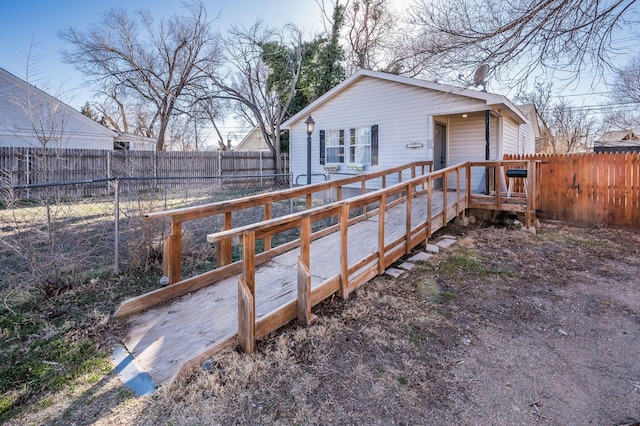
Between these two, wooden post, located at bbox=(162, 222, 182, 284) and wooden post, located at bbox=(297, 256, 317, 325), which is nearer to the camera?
wooden post, located at bbox=(297, 256, 317, 325)

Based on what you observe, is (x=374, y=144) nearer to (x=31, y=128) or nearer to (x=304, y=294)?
(x=304, y=294)

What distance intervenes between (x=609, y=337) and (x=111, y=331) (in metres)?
4.30

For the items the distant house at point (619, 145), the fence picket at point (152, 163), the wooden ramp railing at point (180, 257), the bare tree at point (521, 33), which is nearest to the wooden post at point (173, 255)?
the wooden ramp railing at point (180, 257)

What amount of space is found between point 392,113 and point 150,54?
14921 millimetres

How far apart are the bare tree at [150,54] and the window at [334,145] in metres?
11.0

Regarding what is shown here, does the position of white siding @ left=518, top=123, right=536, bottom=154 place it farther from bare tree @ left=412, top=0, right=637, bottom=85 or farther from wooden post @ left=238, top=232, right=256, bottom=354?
wooden post @ left=238, top=232, right=256, bottom=354

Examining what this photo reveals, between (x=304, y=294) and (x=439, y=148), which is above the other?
(x=439, y=148)

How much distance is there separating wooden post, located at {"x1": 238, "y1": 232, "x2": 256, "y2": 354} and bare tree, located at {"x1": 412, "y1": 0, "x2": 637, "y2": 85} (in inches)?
145

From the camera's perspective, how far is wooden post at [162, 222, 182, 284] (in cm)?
341

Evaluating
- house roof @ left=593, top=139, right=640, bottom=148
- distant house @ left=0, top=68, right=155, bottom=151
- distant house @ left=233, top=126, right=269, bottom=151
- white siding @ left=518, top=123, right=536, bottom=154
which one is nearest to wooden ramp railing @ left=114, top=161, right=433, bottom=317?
distant house @ left=0, top=68, right=155, bottom=151

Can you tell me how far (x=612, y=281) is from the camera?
427 cm

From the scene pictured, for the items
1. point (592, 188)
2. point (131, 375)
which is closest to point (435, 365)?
point (131, 375)

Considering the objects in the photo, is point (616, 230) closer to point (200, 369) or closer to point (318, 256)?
point (318, 256)

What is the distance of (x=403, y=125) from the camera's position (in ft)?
31.1
